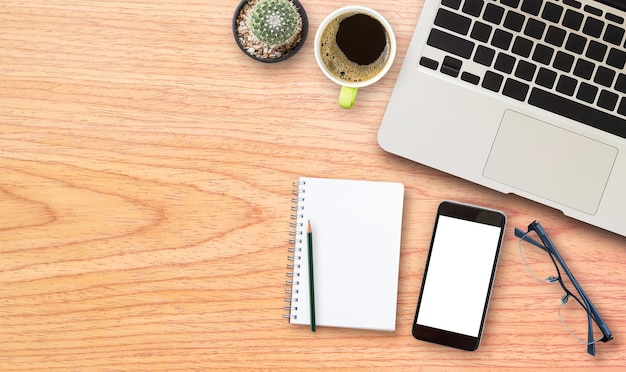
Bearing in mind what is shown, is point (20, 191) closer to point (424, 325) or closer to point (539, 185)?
point (424, 325)

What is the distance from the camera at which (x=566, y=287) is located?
0.90 meters

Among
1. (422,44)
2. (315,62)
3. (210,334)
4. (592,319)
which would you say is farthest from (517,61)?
(210,334)

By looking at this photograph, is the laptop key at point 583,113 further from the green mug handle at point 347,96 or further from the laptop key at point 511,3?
the green mug handle at point 347,96

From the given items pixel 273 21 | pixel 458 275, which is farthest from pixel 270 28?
pixel 458 275

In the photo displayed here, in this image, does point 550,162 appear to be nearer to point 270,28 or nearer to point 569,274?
Result: point 569,274

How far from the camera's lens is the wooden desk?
0.90 m

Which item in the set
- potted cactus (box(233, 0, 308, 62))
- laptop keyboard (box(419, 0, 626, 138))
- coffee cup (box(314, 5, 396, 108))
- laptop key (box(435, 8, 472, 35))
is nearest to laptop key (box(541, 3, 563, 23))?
laptop keyboard (box(419, 0, 626, 138))

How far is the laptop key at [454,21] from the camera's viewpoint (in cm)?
85

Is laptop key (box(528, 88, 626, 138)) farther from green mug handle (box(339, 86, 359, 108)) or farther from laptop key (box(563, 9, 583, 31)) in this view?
green mug handle (box(339, 86, 359, 108))

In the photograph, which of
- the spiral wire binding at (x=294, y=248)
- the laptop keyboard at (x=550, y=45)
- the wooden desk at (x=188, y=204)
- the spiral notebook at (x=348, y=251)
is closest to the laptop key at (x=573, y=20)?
the laptop keyboard at (x=550, y=45)

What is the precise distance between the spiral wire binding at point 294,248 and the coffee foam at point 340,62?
0.16 m

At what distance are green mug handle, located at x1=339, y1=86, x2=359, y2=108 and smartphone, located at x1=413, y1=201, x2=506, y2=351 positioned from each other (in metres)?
0.20

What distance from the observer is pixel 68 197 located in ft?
2.98

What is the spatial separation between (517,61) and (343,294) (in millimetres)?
399
